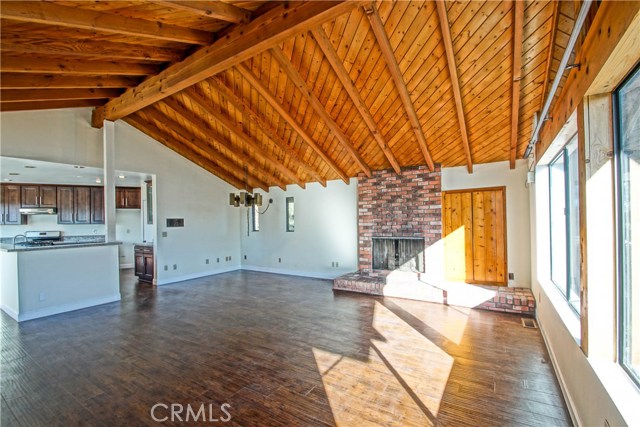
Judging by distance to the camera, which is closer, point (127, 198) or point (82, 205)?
point (82, 205)

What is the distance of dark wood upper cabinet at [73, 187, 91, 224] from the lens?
7922mm

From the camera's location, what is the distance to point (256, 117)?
16.5ft

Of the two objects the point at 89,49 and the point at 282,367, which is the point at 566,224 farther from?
the point at 89,49

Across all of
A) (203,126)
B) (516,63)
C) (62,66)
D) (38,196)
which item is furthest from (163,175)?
(516,63)

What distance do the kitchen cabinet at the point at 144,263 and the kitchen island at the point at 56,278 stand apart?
138 centimetres

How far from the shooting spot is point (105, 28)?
9.19 feet

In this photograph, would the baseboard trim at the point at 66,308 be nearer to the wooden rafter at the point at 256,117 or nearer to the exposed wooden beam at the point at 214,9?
the wooden rafter at the point at 256,117

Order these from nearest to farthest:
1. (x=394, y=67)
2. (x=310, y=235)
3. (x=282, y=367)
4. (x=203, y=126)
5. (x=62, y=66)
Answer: (x=282, y=367) < (x=394, y=67) < (x=62, y=66) < (x=203, y=126) < (x=310, y=235)

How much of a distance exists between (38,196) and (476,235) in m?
10.8

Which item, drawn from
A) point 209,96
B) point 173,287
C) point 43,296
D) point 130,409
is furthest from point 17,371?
point 209,96

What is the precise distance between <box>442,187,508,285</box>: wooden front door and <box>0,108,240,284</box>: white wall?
20.4 feet

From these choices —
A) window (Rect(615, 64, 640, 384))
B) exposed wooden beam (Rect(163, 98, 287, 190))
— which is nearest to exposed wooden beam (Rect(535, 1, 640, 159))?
window (Rect(615, 64, 640, 384))

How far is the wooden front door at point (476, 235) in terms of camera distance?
5.50 m

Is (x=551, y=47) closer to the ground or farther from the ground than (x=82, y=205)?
farther from the ground
